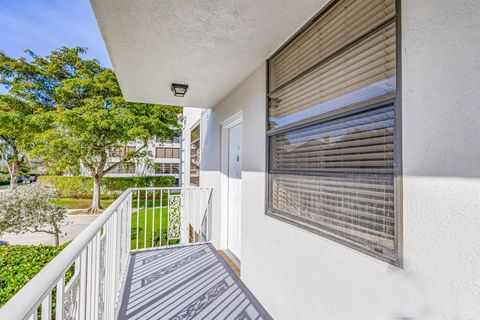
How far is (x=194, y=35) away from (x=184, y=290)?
2.51 meters

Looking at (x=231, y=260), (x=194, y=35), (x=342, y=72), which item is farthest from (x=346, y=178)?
(x=231, y=260)

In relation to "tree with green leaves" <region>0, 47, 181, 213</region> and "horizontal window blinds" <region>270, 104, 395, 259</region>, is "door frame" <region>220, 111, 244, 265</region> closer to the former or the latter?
"horizontal window blinds" <region>270, 104, 395, 259</region>

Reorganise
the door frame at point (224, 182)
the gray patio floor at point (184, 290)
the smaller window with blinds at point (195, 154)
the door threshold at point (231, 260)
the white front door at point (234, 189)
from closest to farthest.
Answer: the gray patio floor at point (184, 290), the door threshold at point (231, 260), the white front door at point (234, 189), the door frame at point (224, 182), the smaller window with blinds at point (195, 154)

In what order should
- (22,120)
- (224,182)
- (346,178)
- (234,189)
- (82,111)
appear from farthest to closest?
1. (22,120)
2. (82,111)
3. (224,182)
4. (234,189)
5. (346,178)

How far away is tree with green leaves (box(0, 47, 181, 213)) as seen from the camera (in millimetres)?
8984

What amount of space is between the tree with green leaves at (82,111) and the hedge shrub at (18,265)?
18.3ft

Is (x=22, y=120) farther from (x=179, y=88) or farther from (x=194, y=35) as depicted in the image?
(x=194, y=35)

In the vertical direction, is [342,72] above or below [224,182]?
above

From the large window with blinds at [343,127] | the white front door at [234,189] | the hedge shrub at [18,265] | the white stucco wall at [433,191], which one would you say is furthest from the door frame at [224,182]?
the white stucco wall at [433,191]

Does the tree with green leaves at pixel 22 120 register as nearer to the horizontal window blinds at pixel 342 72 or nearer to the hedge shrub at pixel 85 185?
the hedge shrub at pixel 85 185

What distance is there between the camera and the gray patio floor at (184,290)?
7.54ft

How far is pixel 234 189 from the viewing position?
12.6 feet

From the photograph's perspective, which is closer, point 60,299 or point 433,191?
point 60,299

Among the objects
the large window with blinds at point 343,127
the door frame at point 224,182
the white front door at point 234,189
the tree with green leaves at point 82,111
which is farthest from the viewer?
the tree with green leaves at point 82,111
